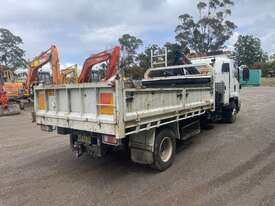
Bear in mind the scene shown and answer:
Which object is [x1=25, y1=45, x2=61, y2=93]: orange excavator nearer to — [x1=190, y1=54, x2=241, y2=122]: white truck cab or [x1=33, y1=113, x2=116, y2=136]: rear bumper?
[x1=190, y1=54, x2=241, y2=122]: white truck cab

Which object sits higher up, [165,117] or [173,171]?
[165,117]

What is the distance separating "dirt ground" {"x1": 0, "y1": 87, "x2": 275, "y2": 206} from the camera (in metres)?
4.26

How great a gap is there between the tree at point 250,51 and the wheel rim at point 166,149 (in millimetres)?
73805

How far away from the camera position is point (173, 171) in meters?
5.38

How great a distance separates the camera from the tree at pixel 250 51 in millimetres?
74062

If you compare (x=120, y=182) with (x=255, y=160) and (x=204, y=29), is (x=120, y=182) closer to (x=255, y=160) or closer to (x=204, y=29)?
(x=255, y=160)

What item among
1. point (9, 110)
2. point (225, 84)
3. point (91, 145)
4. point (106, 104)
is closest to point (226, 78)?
point (225, 84)

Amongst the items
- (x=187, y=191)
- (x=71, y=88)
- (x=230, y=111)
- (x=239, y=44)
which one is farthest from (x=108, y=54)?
(x=239, y=44)

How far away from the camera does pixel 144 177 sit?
5.15 meters

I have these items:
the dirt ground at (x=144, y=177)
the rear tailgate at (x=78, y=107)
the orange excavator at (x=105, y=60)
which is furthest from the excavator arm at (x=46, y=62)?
the rear tailgate at (x=78, y=107)

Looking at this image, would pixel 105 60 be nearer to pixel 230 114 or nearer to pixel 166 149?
pixel 166 149

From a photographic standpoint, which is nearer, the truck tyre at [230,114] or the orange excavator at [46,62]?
the truck tyre at [230,114]

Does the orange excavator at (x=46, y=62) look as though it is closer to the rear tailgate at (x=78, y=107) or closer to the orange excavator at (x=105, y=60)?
the orange excavator at (x=105, y=60)

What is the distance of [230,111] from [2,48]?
199ft
